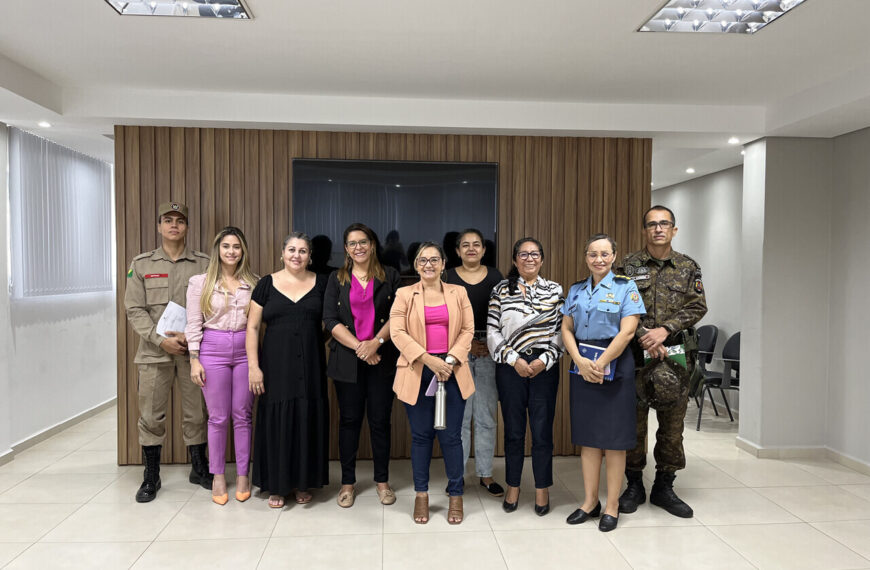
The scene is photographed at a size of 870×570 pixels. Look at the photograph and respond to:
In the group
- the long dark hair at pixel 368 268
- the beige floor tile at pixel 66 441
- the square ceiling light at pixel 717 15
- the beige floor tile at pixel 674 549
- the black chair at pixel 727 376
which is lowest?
the beige floor tile at pixel 66 441

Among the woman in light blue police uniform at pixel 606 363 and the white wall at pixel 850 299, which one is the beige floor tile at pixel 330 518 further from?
the white wall at pixel 850 299

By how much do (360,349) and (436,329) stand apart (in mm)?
479

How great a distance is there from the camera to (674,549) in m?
2.95

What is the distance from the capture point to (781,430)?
14.7 ft

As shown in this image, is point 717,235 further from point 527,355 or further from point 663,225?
point 527,355

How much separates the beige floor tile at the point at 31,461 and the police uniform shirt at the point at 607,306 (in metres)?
3.91

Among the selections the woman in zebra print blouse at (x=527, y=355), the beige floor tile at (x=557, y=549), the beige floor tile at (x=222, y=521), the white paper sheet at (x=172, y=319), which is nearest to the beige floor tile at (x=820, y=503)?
the beige floor tile at (x=557, y=549)

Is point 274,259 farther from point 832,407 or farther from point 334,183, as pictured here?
point 832,407

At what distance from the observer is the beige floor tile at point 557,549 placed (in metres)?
2.79

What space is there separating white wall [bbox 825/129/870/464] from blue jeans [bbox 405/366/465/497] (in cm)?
312

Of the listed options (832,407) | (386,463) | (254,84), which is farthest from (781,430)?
(254,84)

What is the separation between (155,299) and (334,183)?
1.45 meters

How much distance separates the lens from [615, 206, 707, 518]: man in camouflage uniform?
3283 mm

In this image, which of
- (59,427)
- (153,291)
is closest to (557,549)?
(153,291)
